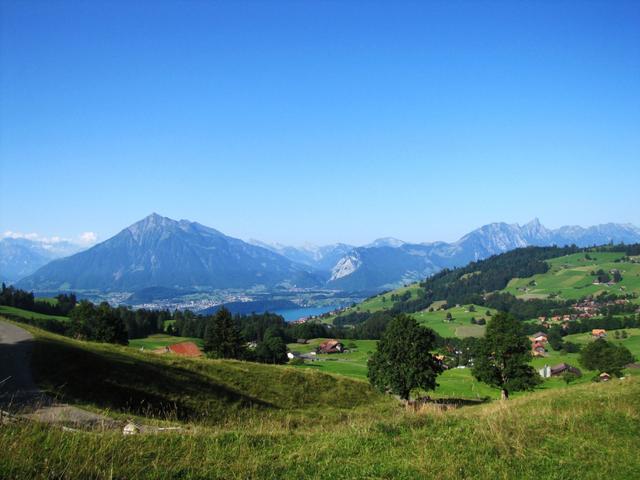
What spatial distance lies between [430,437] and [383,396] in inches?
1277

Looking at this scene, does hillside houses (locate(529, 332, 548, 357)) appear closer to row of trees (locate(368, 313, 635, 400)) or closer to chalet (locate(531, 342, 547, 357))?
chalet (locate(531, 342, 547, 357))

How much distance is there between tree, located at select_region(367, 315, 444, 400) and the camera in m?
47.2

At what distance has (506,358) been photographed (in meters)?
47.1

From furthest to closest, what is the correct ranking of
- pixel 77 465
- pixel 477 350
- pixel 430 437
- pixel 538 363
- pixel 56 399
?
pixel 538 363, pixel 477 350, pixel 56 399, pixel 430 437, pixel 77 465

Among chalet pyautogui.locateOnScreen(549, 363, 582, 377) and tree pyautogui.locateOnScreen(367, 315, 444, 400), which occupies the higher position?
tree pyautogui.locateOnScreen(367, 315, 444, 400)

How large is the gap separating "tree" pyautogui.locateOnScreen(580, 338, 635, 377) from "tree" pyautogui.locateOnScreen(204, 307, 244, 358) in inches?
2580

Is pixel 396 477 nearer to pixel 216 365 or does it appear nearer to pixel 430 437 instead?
pixel 430 437

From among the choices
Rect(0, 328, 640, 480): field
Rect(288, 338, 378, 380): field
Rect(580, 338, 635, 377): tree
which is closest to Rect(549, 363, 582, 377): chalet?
Rect(580, 338, 635, 377): tree

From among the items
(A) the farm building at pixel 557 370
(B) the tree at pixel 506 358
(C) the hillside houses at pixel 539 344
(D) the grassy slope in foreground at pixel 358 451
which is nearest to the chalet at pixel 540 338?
(C) the hillside houses at pixel 539 344

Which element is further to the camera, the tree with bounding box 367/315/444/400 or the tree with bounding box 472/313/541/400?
the tree with bounding box 367/315/444/400

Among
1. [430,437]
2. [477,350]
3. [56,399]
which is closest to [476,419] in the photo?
[430,437]

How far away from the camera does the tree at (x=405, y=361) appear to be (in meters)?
47.2

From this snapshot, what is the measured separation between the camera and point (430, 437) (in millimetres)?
9453

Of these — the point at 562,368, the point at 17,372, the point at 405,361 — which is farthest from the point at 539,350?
the point at 17,372
